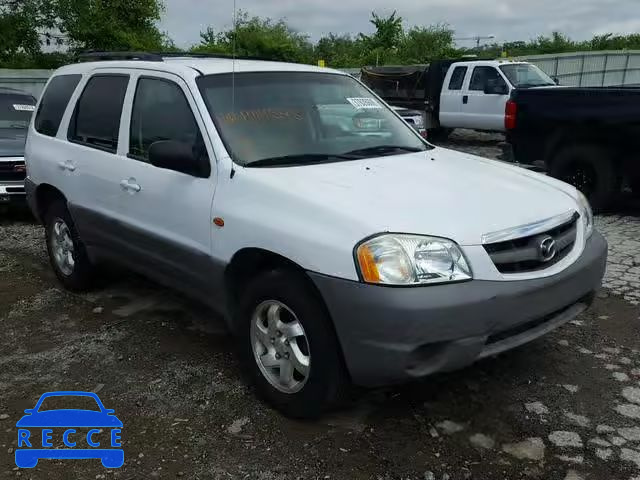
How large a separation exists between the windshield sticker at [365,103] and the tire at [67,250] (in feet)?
7.74

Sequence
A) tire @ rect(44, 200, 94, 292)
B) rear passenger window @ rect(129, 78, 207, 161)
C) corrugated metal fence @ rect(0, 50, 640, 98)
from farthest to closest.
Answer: corrugated metal fence @ rect(0, 50, 640, 98)
tire @ rect(44, 200, 94, 292)
rear passenger window @ rect(129, 78, 207, 161)

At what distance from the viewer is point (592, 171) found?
24.3 ft

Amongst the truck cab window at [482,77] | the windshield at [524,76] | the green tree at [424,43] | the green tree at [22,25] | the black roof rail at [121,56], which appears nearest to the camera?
the black roof rail at [121,56]

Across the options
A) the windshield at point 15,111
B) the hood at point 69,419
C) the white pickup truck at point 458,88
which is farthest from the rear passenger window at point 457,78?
the hood at point 69,419

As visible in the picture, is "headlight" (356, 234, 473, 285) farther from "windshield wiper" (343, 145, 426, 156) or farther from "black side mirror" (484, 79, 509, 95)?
"black side mirror" (484, 79, 509, 95)

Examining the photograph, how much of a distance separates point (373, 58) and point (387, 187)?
3071 cm

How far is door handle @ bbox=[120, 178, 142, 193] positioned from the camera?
4094 mm

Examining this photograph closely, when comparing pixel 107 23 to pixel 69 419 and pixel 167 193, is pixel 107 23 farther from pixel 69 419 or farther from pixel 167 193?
pixel 69 419

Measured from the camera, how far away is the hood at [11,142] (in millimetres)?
7930

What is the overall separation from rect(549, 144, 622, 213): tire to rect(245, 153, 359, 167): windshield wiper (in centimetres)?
458

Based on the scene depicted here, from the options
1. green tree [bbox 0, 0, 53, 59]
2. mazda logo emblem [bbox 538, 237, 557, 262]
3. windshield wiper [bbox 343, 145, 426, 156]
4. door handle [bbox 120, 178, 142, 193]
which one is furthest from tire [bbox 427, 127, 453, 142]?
green tree [bbox 0, 0, 53, 59]

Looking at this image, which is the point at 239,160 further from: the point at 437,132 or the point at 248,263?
the point at 437,132

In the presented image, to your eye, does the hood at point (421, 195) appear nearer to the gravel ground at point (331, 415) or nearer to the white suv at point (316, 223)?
the white suv at point (316, 223)

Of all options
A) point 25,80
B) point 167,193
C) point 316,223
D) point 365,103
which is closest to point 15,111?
point 167,193
